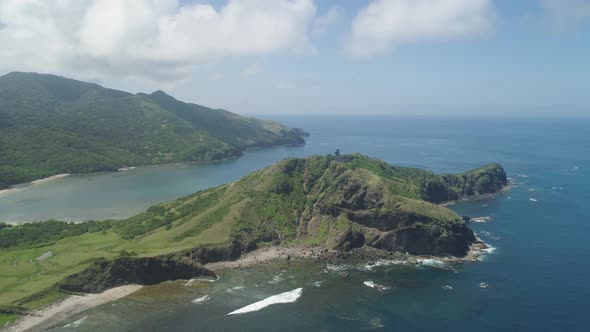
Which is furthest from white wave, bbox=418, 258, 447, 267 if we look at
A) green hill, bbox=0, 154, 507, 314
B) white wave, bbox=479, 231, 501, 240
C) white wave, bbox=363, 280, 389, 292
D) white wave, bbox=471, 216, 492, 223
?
white wave, bbox=471, 216, 492, 223

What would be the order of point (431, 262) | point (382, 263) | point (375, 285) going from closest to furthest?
point (375, 285) → point (382, 263) → point (431, 262)

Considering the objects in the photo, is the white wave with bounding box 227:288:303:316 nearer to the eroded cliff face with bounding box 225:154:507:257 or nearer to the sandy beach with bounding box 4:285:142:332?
the eroded cliff face with bounding box 225:154:507:257

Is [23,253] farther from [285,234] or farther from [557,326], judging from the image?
[557,326]

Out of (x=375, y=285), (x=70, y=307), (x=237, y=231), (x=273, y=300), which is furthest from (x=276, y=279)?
(x=70, y=307)

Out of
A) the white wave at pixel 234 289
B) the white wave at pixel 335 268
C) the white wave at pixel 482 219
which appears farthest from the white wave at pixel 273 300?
the white wave at pixel 482 219

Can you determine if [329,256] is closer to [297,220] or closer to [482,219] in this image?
[297,220]
